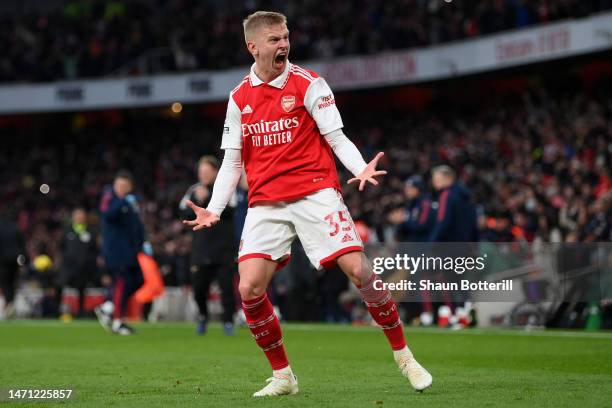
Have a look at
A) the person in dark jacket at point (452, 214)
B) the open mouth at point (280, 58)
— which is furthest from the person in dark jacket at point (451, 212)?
the open mouth at point (280, 58)

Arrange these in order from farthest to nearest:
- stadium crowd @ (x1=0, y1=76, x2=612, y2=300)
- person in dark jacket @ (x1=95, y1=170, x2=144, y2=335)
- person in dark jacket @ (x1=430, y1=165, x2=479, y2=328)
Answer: stadium crowd @ (x1=0, y1=76, x2=612, y2=300), person in dark jacket @ (x1=95, y1=170, x2=144, y2=335), person in dark jacket @ (x1=430, y1=165, x2=479, y2=328)

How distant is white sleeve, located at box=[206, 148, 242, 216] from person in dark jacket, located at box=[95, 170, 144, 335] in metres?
8.18

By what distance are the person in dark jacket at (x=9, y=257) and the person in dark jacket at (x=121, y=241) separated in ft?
21.8

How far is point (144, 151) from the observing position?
3984 centimetres

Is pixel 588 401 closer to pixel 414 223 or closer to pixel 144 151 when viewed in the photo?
pixel 414 223

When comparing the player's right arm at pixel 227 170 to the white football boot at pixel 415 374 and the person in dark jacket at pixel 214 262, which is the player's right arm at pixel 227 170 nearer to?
the white football boot at pixel 415 374

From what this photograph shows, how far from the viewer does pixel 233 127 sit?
7031 millimetres

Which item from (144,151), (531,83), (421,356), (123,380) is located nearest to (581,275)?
(421,356)

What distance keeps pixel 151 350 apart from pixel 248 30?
5626 millimetres

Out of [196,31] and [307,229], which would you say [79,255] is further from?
[307,229]

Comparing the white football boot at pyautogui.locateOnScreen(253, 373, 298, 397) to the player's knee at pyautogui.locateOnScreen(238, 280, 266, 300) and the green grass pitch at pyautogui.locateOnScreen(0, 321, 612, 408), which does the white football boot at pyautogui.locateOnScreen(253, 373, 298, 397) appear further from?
the player's knee at pyautogui.locateOnScreen(238, 280, 266, 300)

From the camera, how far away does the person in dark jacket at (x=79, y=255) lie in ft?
73.5

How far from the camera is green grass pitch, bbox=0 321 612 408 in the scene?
6586 mm

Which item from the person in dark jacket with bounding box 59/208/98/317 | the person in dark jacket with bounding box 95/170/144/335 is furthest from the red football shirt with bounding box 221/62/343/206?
the person in dark jacket with bounding box 59/208/98/317
